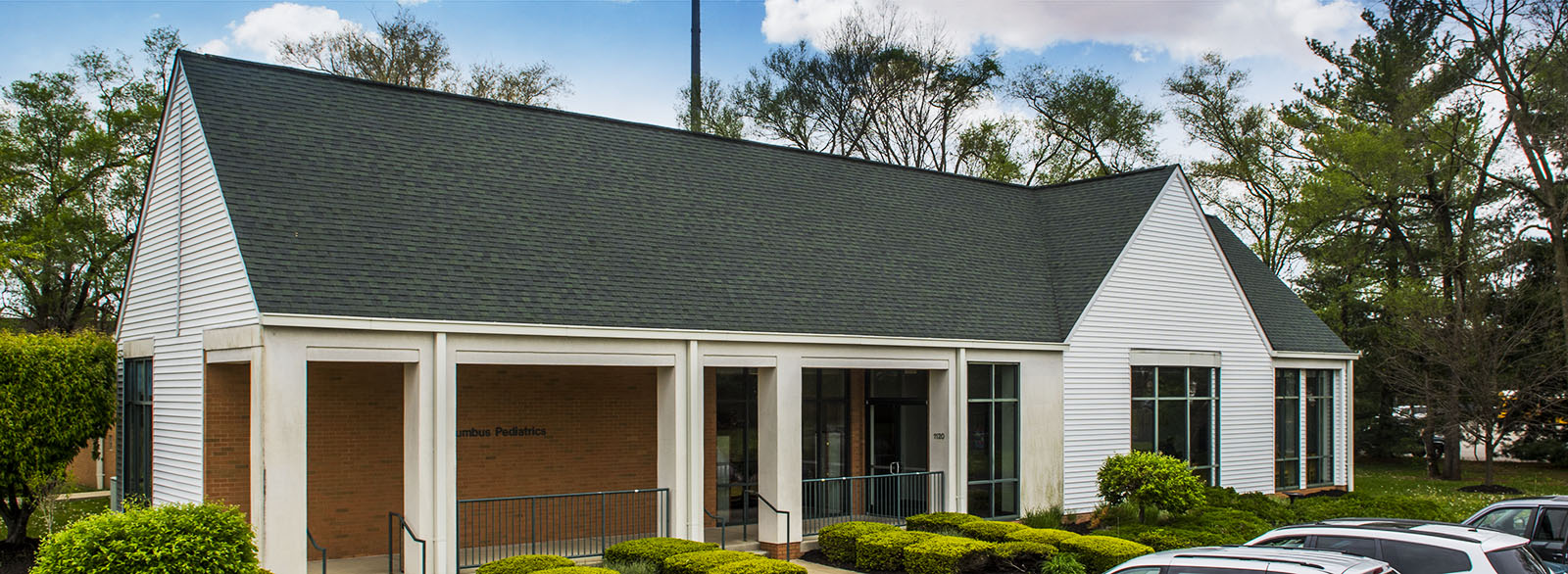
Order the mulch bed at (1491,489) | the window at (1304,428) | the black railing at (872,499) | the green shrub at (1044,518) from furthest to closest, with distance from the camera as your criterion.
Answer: the mulch bed at (1491,489), the window at (1304,428), the green shrub at (1044,518), the black railing at (872,499)

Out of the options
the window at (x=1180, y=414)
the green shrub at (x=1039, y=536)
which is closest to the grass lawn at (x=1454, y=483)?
the window at (x=1180, y=414)

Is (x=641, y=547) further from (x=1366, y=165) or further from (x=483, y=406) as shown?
(x=1366, y=165)

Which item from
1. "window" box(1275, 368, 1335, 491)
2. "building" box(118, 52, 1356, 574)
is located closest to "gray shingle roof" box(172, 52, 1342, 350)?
"building" box(118, 52, 1356, 574)

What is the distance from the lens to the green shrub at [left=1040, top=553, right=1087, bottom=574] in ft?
49.2

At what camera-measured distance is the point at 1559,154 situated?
34.2 metres

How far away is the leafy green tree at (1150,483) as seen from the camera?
20.0 m

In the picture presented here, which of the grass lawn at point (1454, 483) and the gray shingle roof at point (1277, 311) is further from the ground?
the gray shingle roof at point (1277, 311)

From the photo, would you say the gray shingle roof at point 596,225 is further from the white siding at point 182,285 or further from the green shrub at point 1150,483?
the green shrub at point 1150,483

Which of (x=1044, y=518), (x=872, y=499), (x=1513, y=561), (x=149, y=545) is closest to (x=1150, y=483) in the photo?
(x=1044, y=518)

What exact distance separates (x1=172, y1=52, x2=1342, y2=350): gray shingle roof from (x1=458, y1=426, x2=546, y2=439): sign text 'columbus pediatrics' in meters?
2.69

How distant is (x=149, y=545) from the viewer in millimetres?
11133

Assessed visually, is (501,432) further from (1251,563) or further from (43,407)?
(1251,563)

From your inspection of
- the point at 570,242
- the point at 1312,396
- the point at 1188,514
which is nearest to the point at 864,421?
the point at 1188,514

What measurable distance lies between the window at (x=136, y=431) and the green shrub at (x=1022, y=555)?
12.2 metres
